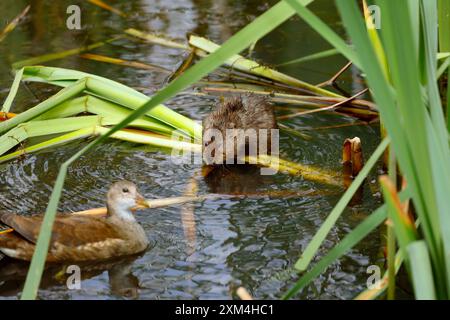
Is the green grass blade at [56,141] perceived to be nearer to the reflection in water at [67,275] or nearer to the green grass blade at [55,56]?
the reflection in water at [67,275]

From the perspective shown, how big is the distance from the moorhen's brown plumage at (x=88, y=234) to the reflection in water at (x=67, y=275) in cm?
7

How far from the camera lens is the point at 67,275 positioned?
192 inches

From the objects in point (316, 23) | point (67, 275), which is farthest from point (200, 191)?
point (316, 23)

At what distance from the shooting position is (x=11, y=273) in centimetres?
491

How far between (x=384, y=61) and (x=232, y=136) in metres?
2.29

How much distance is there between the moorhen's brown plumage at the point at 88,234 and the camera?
499cm

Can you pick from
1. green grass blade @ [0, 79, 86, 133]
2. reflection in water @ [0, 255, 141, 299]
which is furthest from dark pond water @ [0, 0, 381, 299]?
green grass blade @ [0, 79, 86, 133]

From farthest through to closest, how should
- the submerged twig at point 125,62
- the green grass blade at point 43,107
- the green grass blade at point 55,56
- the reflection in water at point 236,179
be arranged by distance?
the submerged twig at point 125,62, the green grass blade at point 55,56, the reflection in water at point 236,179, the green grass blade at point 43,107

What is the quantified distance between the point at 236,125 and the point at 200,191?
1348 mm

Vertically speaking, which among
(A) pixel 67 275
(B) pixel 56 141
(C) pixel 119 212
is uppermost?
(B) pixel 56 141

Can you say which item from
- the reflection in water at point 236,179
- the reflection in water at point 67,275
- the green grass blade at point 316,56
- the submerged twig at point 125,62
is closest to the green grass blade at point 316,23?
the reflection in water at point 67,275

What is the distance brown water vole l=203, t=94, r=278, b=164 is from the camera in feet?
22.3

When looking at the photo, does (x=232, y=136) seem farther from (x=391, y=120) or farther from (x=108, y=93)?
(x=391, y=120)

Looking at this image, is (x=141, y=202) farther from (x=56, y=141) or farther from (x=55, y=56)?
(x=55, y=56)
